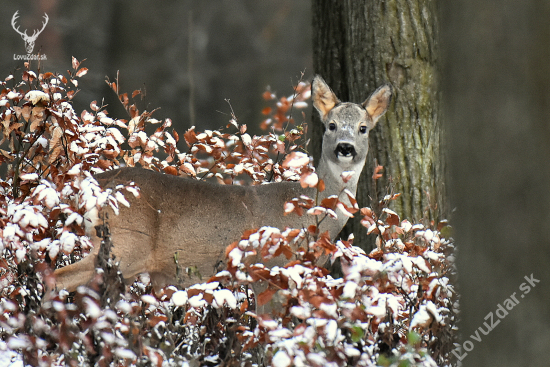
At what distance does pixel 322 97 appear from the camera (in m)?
4.25

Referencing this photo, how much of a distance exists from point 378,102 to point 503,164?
232cm

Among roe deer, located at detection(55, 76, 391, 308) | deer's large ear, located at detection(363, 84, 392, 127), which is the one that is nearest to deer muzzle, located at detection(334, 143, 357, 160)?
roe deer, located at detection(55, 76, 391, 308)

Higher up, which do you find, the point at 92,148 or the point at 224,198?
the point at 92,148

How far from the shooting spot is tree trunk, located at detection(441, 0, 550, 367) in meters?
1.88

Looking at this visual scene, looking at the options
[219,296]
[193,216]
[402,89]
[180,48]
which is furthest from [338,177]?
[180,48]

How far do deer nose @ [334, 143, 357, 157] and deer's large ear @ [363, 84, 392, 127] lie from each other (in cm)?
37

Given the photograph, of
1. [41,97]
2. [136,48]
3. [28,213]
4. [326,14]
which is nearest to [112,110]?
[136,48]

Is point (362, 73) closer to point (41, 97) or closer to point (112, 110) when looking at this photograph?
point (41, 97)

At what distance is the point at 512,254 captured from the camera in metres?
1.93

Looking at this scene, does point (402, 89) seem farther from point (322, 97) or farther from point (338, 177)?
point (338, 177)

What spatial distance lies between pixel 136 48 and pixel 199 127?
6.07 feet

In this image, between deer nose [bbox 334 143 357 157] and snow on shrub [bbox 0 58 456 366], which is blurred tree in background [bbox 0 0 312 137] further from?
deer nose [bbox 334 143 357 157]

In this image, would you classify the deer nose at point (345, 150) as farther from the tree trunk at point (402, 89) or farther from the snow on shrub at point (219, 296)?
the tree trunk at point (402, 89)

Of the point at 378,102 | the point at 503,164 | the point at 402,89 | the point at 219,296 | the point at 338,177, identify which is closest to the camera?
the point at 503,164
